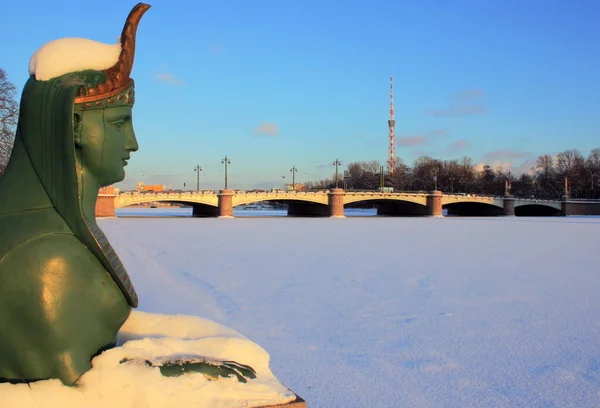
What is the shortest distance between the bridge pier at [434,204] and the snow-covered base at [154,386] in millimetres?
46221

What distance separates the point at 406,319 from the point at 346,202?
3947 centimetres

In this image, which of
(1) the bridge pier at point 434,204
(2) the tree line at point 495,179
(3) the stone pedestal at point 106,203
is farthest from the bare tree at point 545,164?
(3) the stone pedestal at point 106,203

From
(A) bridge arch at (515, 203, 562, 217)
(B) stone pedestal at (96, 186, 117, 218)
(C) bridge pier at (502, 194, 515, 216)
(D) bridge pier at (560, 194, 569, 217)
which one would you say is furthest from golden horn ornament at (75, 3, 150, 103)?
(D) bridge pier at (560, 194, 569, 217)

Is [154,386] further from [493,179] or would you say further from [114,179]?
[493,179]

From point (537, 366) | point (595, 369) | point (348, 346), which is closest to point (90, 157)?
point (348, 346)

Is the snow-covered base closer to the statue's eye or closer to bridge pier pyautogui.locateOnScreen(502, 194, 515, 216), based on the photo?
the statue's eye

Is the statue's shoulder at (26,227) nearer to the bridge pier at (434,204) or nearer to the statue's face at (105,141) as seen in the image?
the statue's face at (105,141)

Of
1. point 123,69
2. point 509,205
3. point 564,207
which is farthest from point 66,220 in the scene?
point 564,207

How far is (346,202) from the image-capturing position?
4525 centimetres

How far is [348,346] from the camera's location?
4863 millimetres

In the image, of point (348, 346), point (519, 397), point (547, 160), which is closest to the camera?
point (519, 397)

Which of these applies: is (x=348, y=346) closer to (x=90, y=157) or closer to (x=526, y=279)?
(x=90, y=157)

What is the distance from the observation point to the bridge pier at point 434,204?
47031mm

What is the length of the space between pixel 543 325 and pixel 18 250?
17.4 ft
